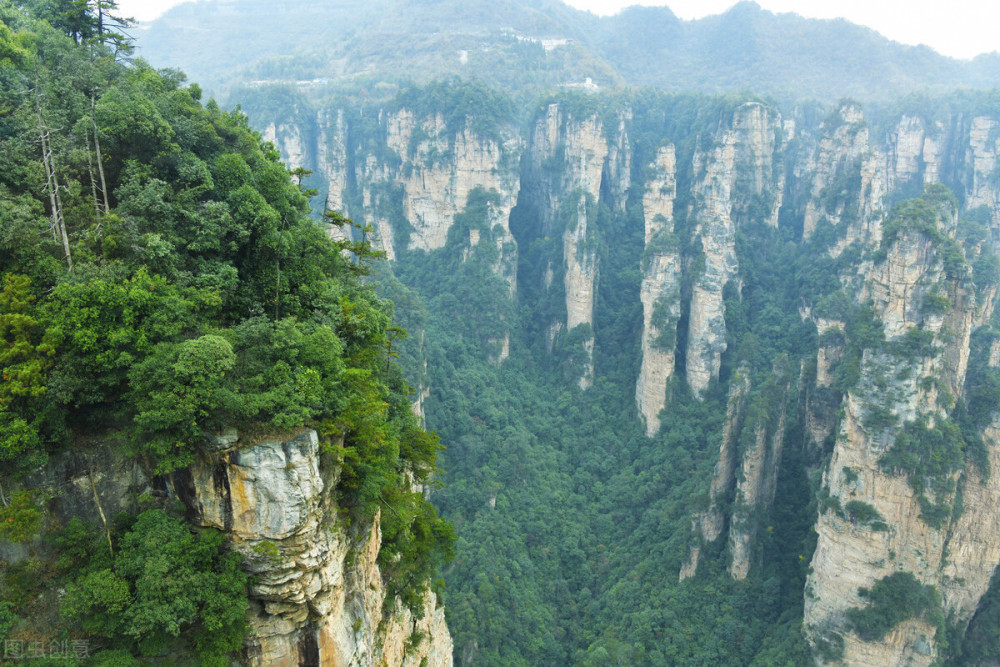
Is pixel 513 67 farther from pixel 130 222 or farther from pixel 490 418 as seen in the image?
pixel 130 222

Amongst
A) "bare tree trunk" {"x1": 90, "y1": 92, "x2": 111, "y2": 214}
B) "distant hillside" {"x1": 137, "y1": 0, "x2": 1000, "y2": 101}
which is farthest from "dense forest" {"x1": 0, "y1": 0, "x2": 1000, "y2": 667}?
"distant hillside" {"x1": 137, "y1": 0, "x2": 1000, "y2": 101}

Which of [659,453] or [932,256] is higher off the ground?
[932,256]

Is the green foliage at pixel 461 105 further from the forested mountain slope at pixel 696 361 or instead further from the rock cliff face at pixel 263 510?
the rock cliff face at pixel 263 510

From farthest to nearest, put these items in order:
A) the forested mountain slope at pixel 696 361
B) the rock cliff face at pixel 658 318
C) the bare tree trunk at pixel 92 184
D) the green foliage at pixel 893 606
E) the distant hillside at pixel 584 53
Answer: the distant hillside at pixel 584 53 < the rock cliff face at pixel 658 318 < the forested mountain slope at pixel 696 361 < the green foliage at pixel 893 606 < the bare tree trunk at pixel 92 184

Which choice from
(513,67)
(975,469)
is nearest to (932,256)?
(975,469)

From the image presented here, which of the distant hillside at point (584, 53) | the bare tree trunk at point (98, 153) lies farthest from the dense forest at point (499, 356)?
the distant hillside at point (584, 53)

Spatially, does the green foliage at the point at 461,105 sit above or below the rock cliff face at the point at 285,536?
above

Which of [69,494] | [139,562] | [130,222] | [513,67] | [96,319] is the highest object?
[513,67]
